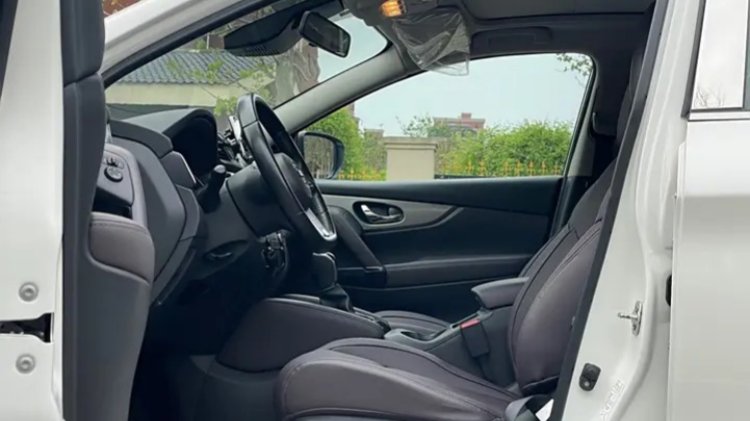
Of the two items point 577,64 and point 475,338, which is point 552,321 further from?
point 577,64

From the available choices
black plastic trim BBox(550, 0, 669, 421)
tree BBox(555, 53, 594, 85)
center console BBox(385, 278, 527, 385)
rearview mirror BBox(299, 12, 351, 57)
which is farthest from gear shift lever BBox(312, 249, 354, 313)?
black plastic trim BBox(550, 0, 669, 421)

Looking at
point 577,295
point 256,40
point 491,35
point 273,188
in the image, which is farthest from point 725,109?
point 491,35

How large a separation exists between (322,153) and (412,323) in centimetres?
77

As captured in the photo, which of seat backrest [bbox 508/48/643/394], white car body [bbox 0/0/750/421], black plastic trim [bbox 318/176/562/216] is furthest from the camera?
black plastic trim [bbox 318/176/562/216]

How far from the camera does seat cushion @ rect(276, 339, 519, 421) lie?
1685 millimetres

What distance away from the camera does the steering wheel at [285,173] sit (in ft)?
6.73

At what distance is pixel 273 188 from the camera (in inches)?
81.9

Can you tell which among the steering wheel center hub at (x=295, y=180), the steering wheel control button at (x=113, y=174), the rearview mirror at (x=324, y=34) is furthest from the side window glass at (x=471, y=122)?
the steering wheel control button at (x=113, y=174)

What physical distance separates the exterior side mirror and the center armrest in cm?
97

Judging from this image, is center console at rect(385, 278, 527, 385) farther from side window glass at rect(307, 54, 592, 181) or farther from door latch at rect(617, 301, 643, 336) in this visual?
side window glass at rect(307, 54, 592, 181)

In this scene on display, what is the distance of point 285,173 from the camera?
7.04 feet

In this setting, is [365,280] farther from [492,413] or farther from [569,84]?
[492,413]

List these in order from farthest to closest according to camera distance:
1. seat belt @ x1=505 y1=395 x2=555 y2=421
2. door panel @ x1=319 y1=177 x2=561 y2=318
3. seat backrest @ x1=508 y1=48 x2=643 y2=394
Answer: door panel @ x1=319 y1=177 x2=561 y2=318 < seat backrest @ x1=508 y1=48 x2=643 y2=394 < seat belt @ x1=505 y1=395 x2=555 y2=421

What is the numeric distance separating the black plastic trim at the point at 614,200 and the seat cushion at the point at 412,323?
135 cm
